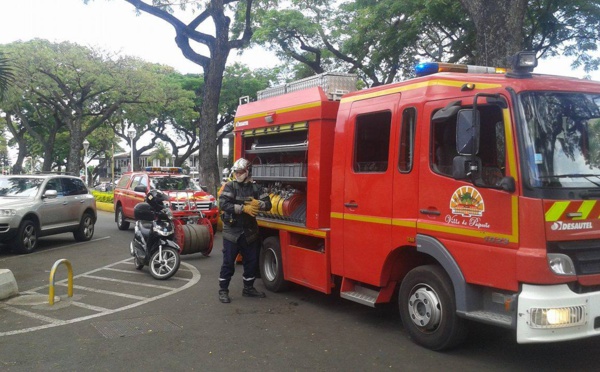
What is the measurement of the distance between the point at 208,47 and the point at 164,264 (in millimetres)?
10822

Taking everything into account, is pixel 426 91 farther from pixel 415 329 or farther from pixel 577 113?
pixel 415 329

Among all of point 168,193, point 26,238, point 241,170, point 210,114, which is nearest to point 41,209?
point 26,238

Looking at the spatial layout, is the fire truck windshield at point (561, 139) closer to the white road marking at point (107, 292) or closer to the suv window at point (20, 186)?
the white road marking at point (107, 292)

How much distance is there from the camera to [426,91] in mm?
5430

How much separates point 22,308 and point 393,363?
5091 mm

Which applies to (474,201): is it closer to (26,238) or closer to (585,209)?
(585,209)

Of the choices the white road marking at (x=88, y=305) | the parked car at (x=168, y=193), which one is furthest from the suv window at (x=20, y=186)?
the white road marking at (x=88, y=305)

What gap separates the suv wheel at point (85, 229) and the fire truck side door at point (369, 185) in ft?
32.5

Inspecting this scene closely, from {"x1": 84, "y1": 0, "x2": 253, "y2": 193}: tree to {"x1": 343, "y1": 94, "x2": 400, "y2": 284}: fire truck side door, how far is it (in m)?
11.6

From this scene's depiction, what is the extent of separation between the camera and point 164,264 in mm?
9047

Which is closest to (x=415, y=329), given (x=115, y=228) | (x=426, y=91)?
(x=426, y=91)

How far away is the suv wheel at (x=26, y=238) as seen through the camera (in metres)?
11.5

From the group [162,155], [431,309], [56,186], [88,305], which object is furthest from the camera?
[162,155]

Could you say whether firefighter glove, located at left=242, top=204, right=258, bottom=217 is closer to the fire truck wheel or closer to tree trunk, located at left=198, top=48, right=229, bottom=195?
the fire truck wheel
